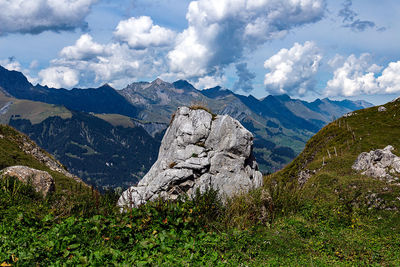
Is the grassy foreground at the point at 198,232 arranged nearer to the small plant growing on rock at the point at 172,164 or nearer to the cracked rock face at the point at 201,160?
the cracked rock face at the point at 201,160

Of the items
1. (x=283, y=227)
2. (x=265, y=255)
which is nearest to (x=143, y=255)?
(x=265, y=255)

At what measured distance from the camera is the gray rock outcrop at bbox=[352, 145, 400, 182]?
21.0m

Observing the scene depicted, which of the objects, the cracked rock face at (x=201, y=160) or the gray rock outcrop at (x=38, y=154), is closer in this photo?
the cracked rock face at (x=201, y=160)

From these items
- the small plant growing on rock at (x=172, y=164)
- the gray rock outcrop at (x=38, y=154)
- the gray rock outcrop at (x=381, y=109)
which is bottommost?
the small plant growing on rock at (x=172, y=164)

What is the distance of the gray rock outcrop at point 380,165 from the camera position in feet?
68.8

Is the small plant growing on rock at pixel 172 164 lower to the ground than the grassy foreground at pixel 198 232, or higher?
higher

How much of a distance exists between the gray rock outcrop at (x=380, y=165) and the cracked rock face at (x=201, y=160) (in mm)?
9928

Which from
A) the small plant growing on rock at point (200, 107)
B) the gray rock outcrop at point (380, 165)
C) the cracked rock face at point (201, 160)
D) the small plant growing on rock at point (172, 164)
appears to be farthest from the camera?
the small plant growing on rock at point (200, 107)

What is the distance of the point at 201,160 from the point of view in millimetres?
19344

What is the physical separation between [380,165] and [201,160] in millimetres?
16451

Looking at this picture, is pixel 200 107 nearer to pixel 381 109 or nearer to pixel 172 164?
pixel 172 164

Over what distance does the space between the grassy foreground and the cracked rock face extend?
551 centimetres

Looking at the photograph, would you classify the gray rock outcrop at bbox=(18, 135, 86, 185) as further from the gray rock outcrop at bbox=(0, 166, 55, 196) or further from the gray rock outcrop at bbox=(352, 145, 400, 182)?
the gray rock outcrop at bbox=(352, 145, 400, 182)

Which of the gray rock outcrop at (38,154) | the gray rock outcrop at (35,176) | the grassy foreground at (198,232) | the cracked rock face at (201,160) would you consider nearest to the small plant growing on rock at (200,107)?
the cracked rock face at (201,160)
